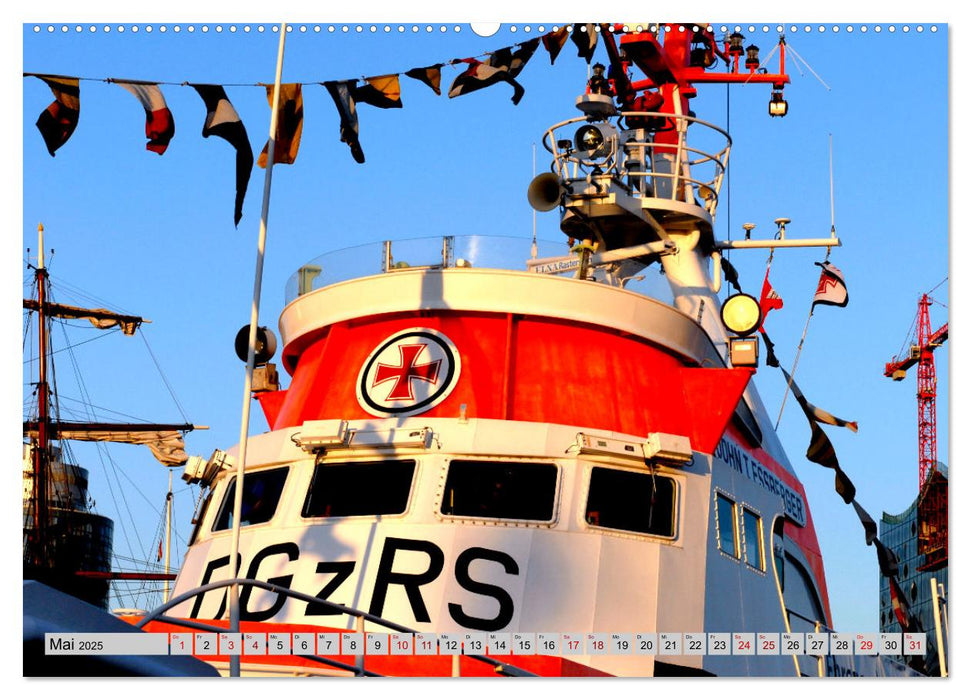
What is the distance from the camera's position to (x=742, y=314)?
57.4 feet

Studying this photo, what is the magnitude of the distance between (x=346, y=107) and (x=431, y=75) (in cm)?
110

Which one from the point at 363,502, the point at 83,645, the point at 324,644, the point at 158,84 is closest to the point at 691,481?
the point at 363,502

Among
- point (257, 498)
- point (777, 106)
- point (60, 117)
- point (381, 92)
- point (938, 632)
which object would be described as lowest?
point (938, 632)

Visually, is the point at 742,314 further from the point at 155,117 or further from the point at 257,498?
the point at 155,117

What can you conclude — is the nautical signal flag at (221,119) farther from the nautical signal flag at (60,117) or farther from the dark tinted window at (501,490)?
the dark tinted window at (501,490)

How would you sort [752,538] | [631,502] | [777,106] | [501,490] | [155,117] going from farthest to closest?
[777,106] < [752,538] < [155,117] < [631,502] < [501,490]

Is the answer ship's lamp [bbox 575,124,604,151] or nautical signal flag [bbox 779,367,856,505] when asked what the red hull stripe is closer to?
ship's lamp [bbox 575,124,604,151]

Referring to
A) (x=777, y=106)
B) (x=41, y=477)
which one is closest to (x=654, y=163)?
(x=777, y=106)

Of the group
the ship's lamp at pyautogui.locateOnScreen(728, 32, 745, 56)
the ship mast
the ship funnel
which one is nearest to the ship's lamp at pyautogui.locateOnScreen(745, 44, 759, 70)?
the ship's lamp at pyautogui.locateOnScreen(728, 32, 745, 56)

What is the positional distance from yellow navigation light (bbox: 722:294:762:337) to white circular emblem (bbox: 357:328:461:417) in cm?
311

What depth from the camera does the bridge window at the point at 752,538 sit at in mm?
16766

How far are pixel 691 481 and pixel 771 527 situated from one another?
83.4 inches

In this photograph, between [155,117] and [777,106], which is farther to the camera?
[777,106]

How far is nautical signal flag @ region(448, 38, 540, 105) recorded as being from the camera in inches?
678
